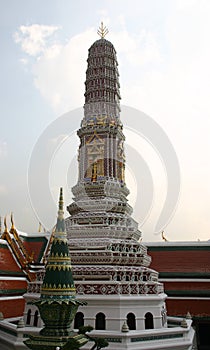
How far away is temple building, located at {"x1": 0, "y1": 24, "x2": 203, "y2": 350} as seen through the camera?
556 inches

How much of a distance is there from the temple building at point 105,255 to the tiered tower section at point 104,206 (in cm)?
4

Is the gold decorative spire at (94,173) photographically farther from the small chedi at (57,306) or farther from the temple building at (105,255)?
the small chedi at (57,306)

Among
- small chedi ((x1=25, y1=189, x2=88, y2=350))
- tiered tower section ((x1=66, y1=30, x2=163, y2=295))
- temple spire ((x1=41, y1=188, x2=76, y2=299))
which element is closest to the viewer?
small chedi ((x1=25, y1=189, x2=88, y2=350))

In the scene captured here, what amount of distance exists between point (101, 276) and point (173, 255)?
11136 millimetres

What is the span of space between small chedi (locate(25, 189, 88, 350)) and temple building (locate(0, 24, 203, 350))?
16 cm

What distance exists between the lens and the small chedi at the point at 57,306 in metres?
7.16

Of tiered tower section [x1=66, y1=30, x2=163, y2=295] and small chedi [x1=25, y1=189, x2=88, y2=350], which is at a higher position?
tiered tower section [x1=66, y1=30, x2=163, y2=295]

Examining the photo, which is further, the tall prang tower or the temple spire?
the tall prang tower

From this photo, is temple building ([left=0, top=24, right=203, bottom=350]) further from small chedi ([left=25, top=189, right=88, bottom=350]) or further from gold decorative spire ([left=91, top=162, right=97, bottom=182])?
small chedi ([left=25, top=189, right=88, bottom=350])

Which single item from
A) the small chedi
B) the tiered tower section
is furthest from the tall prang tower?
the small chedi

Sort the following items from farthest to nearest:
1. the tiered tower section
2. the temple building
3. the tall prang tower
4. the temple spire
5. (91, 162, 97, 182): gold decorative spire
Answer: (91, 162, 97, 182): gold decorative spire → the tiered tower section → the tall prang tower → the temple building → the temple spire

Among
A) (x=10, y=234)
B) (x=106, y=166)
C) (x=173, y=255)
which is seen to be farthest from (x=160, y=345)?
(x=10, y=234)

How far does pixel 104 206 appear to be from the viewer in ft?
61.6

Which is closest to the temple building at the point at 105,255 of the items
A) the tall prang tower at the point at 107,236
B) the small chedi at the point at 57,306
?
the tall prang tower at the point at 107,236
